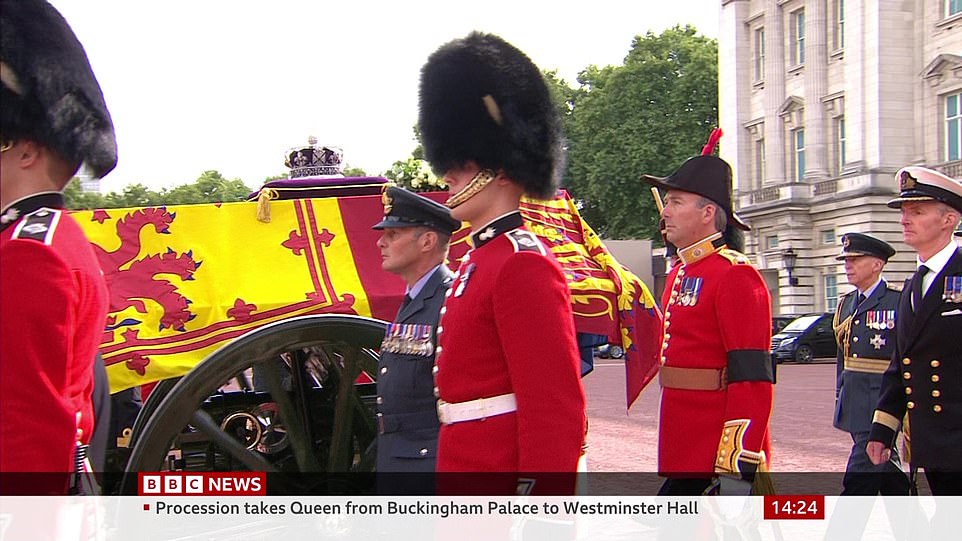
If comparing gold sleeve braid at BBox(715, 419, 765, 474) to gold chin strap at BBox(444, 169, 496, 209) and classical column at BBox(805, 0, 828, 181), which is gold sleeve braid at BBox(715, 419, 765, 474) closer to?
gold chin strap at BBox(444, 169, 496, 209)

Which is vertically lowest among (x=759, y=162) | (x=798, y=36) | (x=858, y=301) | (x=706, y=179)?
(x=858, y=301)

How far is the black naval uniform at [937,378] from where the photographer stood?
148 inches

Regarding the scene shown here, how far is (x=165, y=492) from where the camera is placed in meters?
3.59

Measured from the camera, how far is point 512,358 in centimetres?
241

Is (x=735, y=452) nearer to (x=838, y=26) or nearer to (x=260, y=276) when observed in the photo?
(x=260, y=276)

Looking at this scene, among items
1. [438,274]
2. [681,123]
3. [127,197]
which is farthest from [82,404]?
[127,197]

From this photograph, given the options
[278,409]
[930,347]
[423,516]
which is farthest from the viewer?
[278,409]

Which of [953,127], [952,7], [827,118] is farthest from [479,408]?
[827,118]

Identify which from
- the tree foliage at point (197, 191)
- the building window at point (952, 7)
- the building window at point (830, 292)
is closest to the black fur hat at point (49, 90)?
the building window at point (952, 7)

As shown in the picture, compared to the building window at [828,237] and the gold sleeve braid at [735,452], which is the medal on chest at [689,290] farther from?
the building window at [828,237]

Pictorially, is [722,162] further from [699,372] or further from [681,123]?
[681,123]

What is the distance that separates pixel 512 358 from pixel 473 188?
55 centimetres

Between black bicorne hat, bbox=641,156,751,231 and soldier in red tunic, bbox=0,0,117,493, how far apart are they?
2.28m

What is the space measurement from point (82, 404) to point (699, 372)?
226 centimetres
